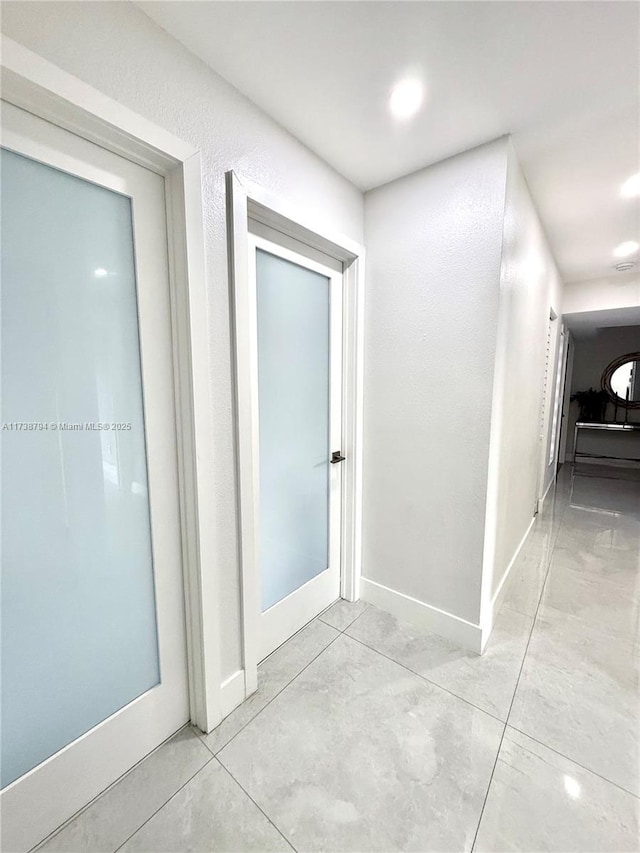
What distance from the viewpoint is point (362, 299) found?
2049 mm

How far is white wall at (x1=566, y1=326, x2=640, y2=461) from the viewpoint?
5.95m

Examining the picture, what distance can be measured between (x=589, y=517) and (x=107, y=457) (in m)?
4.44

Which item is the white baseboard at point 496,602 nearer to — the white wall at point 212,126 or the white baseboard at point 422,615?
the white baseboard at point 422,615

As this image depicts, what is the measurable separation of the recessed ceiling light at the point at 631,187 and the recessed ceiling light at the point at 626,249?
0.94 metres

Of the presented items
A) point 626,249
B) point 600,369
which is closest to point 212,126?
point 626,249

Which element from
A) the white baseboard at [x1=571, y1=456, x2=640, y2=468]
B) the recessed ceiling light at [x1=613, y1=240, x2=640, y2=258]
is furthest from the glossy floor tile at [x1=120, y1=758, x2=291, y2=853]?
the white baseboard at [x1=571, y1=456, x2=640, y2=468]

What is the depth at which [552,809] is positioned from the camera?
3.69 feet

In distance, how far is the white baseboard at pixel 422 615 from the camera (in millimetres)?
1832

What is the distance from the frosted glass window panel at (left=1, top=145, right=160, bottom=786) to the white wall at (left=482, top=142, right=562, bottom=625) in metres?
1.63

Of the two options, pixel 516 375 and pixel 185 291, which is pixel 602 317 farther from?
pixel 185 291

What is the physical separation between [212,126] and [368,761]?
243cm

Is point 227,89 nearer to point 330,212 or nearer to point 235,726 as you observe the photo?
point 330,212

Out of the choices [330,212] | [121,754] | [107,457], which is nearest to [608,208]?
[330,212]

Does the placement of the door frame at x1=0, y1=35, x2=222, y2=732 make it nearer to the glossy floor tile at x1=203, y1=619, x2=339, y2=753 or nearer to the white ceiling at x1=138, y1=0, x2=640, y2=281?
the glossy floor tile at x1=203, y1=619, x2=339, y2=753
